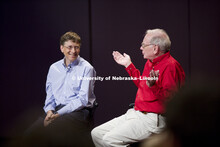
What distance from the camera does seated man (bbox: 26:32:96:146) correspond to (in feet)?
7.91

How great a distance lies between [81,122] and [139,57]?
109cm

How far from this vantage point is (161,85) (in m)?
2.03

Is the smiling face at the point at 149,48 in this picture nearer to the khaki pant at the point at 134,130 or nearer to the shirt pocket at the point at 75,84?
the khaki pant at the point at 134,130

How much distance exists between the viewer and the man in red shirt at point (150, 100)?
2.03 meters

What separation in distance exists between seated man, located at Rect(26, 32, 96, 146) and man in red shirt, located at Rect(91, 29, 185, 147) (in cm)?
28

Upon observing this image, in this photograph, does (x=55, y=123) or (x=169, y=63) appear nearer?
(x=169, y=63)

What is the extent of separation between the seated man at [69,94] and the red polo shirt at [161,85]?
53 centimetres

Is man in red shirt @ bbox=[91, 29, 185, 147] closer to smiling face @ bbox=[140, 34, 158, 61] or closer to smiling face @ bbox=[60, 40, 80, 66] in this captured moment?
smiling face @ bbox=[140, 34, 158, 61]

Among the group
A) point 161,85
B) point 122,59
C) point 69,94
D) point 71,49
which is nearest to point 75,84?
point 69,94

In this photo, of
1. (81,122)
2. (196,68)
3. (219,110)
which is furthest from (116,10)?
(219,110)

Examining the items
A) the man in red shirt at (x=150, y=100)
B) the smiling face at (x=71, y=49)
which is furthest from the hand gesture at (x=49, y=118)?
the smiling face at (x=71, y=49)

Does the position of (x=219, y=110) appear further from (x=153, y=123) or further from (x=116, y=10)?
(x=116, y=10)

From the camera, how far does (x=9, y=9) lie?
10.3 feet

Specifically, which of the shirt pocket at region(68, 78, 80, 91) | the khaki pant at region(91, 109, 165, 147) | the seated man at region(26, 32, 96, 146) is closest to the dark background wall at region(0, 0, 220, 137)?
the seated man at region(26, 32, 96, 146)
